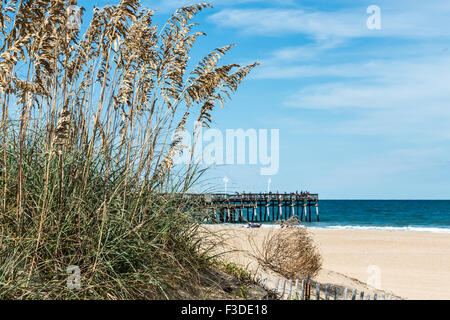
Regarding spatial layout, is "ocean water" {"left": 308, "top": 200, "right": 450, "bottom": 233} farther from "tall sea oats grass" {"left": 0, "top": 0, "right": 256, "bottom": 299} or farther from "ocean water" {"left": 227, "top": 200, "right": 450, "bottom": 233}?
"tall sea oats grass" {"left": 0, "top": 0, "right": 256, "bottom": 299}

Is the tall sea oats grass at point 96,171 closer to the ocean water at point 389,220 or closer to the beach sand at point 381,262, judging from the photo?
the beach sand at point 381,262

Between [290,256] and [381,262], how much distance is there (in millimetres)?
15107

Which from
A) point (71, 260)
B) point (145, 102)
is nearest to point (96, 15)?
point (145, 102)

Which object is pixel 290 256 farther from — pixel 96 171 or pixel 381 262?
pixel 381 262

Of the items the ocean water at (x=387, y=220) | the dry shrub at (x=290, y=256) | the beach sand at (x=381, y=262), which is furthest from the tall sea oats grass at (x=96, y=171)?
the ocean water at (x=387, y=220)

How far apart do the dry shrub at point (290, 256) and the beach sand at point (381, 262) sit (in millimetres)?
331

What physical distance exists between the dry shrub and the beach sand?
33cm

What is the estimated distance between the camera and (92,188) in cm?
565

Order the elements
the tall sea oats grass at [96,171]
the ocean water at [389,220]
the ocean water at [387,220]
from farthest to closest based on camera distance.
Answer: the ocean water at [389,220] < the ocean water at [387,220] < the tall sea oats grass at [96,171]

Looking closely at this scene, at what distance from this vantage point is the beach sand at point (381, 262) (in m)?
10.7

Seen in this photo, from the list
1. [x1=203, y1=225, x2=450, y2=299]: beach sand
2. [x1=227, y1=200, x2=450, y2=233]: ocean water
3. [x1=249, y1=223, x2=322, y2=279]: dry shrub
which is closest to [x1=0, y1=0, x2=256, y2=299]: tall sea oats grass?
[x1=203, y1=225, x2=450, y2=299]: beach sand

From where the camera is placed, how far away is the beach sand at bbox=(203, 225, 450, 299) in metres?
10.7

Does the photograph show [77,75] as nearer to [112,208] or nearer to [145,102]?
[145,102]
